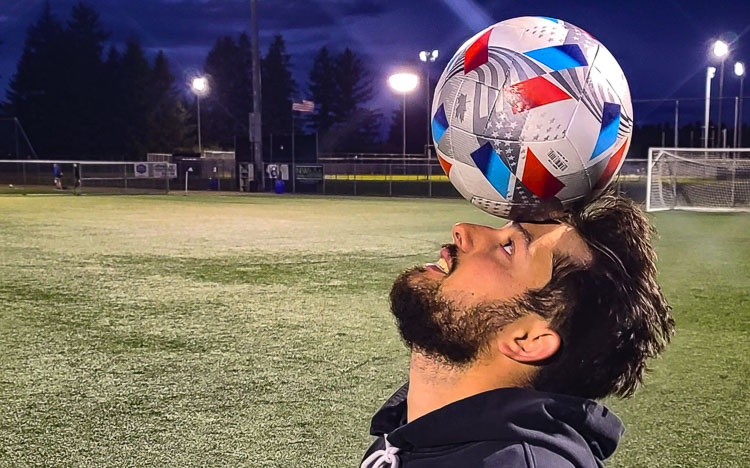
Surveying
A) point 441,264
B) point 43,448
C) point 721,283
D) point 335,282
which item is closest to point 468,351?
point 441,264

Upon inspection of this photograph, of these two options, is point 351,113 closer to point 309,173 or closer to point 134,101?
point 134,101

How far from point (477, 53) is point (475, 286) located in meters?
1.00

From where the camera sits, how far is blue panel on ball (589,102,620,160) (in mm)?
2174

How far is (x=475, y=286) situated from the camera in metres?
1.53

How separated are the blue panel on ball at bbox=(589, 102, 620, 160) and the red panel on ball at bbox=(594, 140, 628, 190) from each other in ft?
0.13

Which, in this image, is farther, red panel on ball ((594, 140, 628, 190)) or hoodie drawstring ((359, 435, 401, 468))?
red panel on ball ((594, 140, 628, 190))

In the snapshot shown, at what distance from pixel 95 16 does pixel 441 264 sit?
76428 mm

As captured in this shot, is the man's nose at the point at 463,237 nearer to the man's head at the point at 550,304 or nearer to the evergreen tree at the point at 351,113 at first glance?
the man's head at the point at 550,304

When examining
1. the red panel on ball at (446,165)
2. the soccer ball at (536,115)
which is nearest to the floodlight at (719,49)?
the soccer ball at (536,115)

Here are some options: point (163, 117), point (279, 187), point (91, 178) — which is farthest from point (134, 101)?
point (279, 187)

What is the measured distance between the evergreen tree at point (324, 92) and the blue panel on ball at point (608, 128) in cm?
8344

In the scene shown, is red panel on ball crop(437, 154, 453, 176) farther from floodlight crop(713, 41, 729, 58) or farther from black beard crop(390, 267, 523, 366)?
floodlight crop(713, 41, 729, 58)

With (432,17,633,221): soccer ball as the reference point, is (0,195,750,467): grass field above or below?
below

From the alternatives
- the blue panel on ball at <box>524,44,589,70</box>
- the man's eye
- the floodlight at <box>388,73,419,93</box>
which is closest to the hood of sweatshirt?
the man's eye
